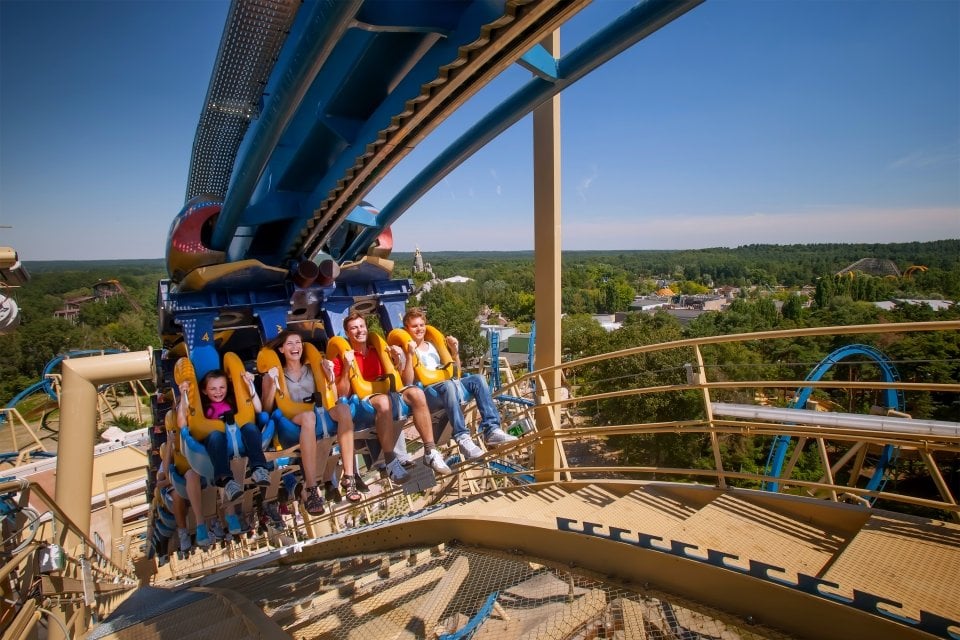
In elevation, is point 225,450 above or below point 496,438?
above

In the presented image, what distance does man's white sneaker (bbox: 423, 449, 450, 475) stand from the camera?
3807 mm

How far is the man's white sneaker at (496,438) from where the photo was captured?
384cm

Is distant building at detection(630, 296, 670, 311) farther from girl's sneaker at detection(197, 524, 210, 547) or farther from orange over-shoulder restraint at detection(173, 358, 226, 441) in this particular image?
orange over-shoulder restraint at detection(173, 358, 226, 441)

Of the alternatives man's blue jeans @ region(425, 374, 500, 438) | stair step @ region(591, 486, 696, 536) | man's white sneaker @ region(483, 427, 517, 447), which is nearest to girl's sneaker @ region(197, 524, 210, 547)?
man's blue jeans @ region(425, 374, 500, 438)

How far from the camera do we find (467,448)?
3.83 meters

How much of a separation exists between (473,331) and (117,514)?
87.3ft

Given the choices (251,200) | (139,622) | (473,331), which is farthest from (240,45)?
(473,331)

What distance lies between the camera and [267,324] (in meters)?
4.08

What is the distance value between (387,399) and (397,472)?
61cm

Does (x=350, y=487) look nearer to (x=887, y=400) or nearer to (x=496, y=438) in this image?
(x=496, y=438)

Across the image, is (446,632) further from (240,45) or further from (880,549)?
(240,45)

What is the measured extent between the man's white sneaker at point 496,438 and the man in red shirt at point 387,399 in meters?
0.41

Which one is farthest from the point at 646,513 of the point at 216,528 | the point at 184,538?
the point at 184,538

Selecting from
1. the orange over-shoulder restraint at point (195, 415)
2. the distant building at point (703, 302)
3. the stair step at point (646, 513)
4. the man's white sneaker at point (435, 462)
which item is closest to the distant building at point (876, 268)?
the distant building at point (703, 302)
